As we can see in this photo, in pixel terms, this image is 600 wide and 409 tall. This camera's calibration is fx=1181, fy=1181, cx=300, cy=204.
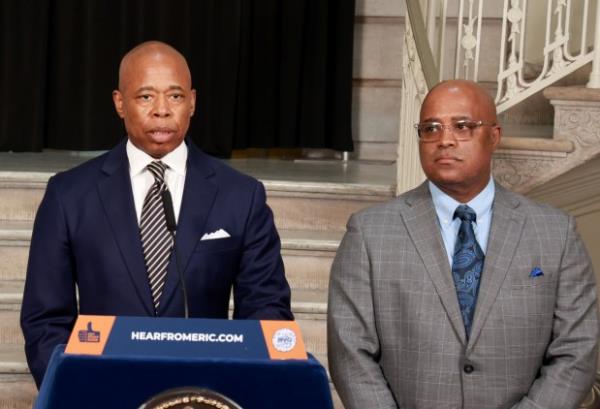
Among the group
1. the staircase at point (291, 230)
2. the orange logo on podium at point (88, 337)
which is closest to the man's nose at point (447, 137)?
the orange logo on podium at point (88, 337)

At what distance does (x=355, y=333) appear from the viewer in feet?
8.86

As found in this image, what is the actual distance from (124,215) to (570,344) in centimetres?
105

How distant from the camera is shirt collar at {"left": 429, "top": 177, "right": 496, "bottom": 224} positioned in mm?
2783

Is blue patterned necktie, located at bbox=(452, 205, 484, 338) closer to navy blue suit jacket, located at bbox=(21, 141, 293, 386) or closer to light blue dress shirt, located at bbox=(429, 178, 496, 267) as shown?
light blue dress shirt, located at bbox=(429, 178, 496, 267)

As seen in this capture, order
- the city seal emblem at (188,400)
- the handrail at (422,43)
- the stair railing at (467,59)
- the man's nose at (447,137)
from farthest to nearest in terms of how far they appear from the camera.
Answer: the stair railing at (467,59), the handrail at (422,43), the man's nose at (447,137), the city seal emblem at (188,400)

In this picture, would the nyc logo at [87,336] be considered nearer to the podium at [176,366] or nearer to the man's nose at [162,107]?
the podium at [176,366]

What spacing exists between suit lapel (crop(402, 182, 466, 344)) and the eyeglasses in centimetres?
15

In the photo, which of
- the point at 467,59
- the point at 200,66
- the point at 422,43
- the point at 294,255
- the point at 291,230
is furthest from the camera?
the point at 200,66

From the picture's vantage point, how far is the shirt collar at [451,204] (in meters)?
2.78

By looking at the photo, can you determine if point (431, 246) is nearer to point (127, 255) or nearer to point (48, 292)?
point (127, 255)

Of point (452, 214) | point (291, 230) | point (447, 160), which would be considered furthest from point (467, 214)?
point (291, 230)

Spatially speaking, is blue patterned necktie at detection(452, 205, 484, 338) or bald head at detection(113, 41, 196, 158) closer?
bald head at detection(113, 41, 196, 158)

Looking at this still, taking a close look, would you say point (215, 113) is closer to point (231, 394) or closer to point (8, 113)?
point (8, 113)

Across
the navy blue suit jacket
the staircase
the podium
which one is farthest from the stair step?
the podium
